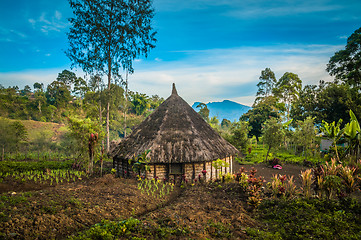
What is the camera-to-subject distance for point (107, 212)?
238 inches

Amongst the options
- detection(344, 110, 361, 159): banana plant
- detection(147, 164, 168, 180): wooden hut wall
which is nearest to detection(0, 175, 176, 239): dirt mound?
detection(147, 164, 168, 180): wooden hut wall

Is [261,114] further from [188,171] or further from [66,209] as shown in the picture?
[66,209]

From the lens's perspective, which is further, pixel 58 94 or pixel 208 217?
pixel 58 94

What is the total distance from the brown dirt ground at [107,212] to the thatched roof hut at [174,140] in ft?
10.4

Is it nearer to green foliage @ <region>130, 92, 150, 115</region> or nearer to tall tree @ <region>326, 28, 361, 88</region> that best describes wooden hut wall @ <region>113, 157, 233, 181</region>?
tall tree @ <region>326, 28, 361, 88</region>

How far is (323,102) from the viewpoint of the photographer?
30.0 m

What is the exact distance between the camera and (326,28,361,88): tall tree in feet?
96.8

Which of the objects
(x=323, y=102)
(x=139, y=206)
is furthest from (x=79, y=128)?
(x=323, y=102)

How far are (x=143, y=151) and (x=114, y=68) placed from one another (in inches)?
523

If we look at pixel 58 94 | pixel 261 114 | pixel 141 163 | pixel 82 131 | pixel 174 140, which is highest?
pixel 58 94

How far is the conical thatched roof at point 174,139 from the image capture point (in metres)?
11.6

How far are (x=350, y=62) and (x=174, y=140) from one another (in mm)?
37160

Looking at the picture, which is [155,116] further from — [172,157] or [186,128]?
[172,157]

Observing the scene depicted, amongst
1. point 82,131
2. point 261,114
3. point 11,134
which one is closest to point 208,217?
point 82,131
